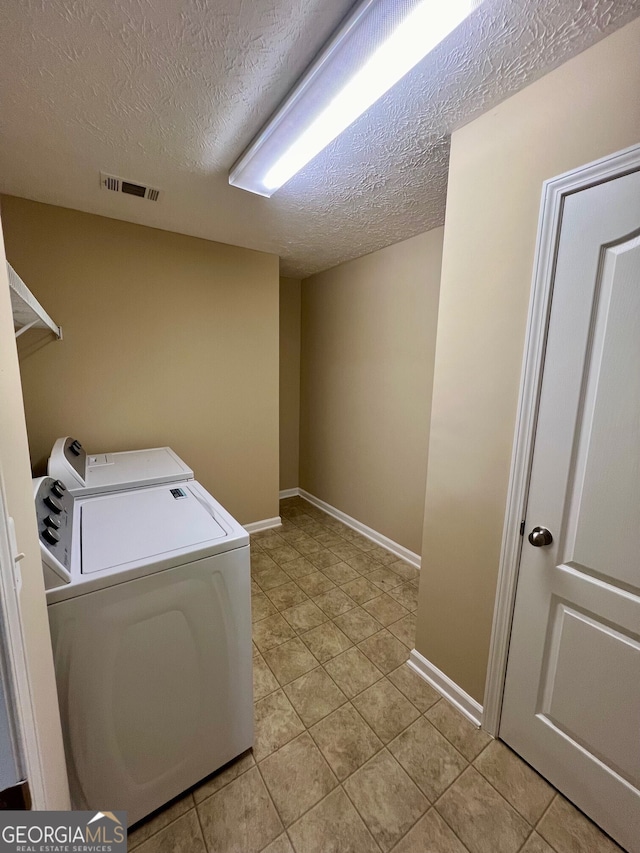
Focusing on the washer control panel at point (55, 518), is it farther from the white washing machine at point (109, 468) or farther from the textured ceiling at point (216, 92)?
the textured ceiling at point (216, 92)

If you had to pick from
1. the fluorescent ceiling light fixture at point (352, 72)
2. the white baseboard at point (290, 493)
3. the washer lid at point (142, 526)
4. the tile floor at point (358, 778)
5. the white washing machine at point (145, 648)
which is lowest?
the tile floor at point (358, 778)

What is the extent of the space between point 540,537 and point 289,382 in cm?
299

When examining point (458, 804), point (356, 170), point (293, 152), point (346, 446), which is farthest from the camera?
point (346, 446)

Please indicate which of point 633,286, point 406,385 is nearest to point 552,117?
point 633,286

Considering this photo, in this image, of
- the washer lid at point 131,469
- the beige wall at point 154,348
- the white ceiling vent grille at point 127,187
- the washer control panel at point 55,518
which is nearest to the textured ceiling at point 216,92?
the white ceiling vent grille at point 127,187

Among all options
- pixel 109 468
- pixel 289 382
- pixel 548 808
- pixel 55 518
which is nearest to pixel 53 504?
pixel 55 518

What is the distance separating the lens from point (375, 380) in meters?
2.93

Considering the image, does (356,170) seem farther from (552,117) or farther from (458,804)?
(458,804)

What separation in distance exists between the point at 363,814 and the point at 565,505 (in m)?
1.26

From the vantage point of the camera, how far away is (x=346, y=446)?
3.33 m

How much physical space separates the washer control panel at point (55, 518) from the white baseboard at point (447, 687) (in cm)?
162

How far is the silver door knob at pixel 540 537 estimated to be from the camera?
122cm

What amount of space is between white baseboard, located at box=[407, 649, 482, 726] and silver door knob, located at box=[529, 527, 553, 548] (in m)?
0.82

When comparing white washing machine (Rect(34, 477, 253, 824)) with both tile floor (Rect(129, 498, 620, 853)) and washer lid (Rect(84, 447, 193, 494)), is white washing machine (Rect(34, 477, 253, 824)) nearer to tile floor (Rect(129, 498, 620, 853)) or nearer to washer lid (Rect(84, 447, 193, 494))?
tile floor (Rect(129, 498, 620, 853))
